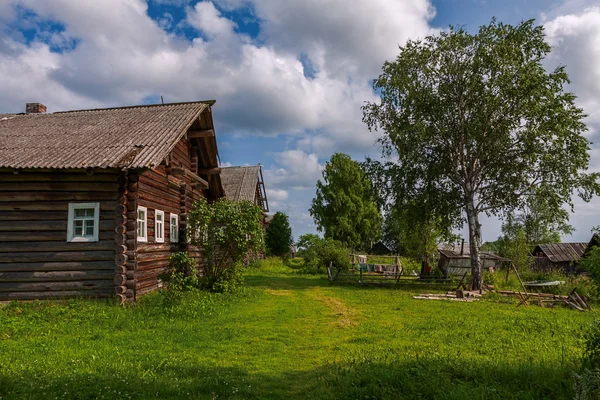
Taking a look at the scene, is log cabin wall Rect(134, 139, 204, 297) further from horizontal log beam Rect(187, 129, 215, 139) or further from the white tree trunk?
the white tree trunk

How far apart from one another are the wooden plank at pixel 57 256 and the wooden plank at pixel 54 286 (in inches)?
28.1

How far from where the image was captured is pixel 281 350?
834 centimetres

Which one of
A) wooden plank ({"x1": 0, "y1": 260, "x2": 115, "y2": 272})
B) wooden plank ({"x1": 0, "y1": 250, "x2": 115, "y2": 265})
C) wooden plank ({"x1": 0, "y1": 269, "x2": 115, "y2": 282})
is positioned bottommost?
wooden plank ({"x1": 0, "y1": 269, "x2": 115, "y2": 282})

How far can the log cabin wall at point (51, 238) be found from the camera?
40.4ft

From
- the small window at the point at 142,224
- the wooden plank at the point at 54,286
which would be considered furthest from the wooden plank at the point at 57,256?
the small window at the point at 142,224

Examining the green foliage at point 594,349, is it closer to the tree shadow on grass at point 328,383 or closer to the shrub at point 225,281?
the tree shadow on grass at point 328,383

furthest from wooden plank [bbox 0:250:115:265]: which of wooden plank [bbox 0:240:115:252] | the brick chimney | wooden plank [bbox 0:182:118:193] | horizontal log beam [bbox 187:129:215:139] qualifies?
the brick chimney

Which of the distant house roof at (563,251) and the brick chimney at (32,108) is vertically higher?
the brick chimney at (32,108)

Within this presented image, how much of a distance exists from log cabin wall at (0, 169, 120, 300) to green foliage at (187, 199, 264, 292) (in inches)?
165

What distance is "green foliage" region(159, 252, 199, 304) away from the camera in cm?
1273

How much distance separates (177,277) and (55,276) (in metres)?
3.72

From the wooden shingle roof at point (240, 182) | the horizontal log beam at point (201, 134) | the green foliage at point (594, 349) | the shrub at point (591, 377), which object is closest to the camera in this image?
the shrub at point (591, 377)

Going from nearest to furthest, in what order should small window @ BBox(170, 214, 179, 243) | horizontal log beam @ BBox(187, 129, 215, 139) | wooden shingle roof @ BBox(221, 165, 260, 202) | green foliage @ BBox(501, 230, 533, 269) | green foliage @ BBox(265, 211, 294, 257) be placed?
small window @ BBox(170, 214, 179, 243) < horizontal log beam @ BBox(187, 129, 215, 139) < green foliage @ BBox(501, 230, 533, 269) < wooden shingle roof @ BBox(221, 165, 260, 202) < green foliage @ BBox(265, 211, 294, 257)

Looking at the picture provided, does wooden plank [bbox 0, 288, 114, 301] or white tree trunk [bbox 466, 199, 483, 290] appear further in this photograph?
white tree trunk [bbox 466, 199, 483, 290]
